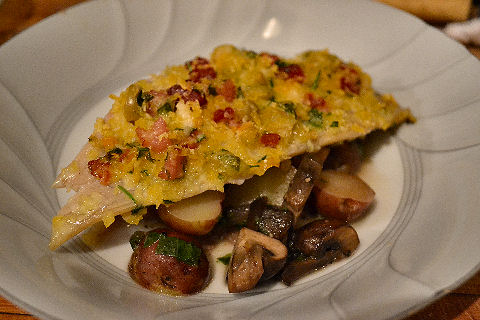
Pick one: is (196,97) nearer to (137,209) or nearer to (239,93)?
(239,93)

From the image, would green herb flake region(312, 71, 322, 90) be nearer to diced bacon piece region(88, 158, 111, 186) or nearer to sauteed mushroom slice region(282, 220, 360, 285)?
sauteed mushroom slice region(282, 220, 360, 285)

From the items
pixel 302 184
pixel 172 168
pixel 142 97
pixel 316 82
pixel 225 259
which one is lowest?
pixel 225 259

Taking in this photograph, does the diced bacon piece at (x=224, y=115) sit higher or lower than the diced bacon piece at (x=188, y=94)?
lower

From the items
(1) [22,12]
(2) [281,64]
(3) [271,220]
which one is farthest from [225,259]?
(1) [22,12]

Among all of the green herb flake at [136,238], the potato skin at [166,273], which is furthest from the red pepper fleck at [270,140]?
the green herb flake at [136,238]

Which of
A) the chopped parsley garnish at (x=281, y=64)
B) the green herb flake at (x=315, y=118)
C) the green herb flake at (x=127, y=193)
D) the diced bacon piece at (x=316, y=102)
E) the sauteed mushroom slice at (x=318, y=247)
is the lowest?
the sauteed mushroom slice at (x=318, y=247)

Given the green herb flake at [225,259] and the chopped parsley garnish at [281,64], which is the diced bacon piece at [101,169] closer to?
the green herb flake at [225,259]

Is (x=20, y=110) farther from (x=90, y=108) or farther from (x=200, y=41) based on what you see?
(x=200, y=41)

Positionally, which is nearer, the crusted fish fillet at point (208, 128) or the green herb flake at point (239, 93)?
the crusted fish fillet at point (208, 128)
